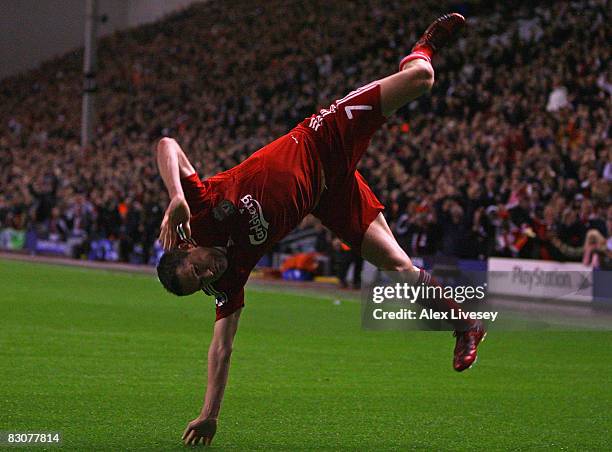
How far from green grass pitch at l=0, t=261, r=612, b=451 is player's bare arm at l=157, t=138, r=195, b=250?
146 centimetres

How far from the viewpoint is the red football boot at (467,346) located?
7.00m

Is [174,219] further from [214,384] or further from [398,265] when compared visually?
[398,265]

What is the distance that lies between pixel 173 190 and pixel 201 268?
0.47m

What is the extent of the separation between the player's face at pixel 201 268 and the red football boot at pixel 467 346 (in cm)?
195

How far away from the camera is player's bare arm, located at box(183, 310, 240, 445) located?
6.34 m

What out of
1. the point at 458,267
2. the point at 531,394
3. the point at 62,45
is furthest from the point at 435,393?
the point at 62,45

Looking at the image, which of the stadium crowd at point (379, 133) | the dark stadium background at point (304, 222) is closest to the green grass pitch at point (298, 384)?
the dark stadium background at point (304, 222)

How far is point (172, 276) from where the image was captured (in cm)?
569

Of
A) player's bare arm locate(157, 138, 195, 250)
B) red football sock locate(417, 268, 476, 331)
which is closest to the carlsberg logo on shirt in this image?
player's bare arm locate(157, 138, 195, 250)

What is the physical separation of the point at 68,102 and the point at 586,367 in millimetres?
35496

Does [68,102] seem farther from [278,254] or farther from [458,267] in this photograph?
[458,267]

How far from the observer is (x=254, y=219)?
617 cm

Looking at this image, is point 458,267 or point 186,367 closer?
point 186,367

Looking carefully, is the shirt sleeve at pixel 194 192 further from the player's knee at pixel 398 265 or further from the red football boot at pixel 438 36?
the red football boot at pixel 438 36
